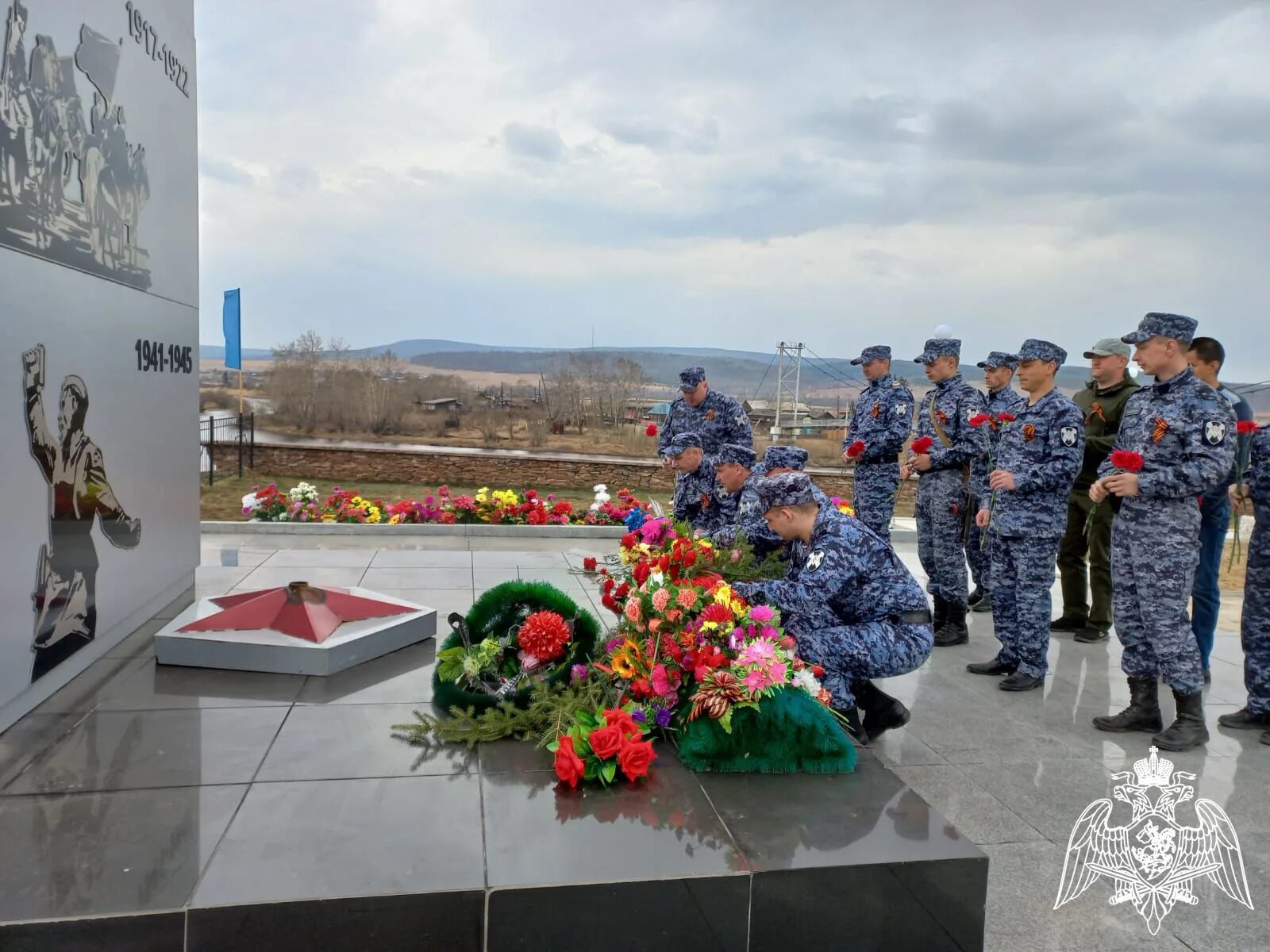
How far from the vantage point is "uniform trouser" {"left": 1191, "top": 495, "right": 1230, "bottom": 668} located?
A: 15.9 ft

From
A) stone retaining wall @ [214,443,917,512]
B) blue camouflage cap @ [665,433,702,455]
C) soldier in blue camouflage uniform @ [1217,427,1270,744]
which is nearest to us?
soldier in blue camouflage uniform @ [1217,427,1270,744]

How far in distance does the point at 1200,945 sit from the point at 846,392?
168ft

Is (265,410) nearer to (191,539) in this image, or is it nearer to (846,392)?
(191,539)

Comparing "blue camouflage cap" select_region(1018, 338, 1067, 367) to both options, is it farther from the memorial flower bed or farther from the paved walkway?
the memorial flower bed

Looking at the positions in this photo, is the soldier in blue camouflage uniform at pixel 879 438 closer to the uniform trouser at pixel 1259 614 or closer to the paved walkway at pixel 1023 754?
the paved walkway at pixel 1023 754

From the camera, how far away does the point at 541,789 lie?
2811 millimetres

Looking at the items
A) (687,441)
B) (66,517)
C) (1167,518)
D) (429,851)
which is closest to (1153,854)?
(1167,518)

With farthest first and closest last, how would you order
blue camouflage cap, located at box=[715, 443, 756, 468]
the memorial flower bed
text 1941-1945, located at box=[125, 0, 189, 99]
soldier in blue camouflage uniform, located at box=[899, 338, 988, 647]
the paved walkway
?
the memorial flower bed
soldier in blue camouflage uniform, located at box=[899, 338, 988, 647]
blue camouflage cap, located at box=[715, 443, 756, 468]
text 1941-1945, located at box=[125, 0, 189, 99]
the paved walkway

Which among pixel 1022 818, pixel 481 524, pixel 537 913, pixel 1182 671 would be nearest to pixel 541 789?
pixel 537 913

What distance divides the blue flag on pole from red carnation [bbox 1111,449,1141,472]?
11.2 m

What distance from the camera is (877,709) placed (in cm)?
380

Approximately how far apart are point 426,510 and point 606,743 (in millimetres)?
7027

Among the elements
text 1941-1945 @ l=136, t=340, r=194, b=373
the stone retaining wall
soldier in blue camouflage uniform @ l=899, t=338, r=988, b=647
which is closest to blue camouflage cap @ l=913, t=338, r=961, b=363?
soldier in blue camouflage uniform @ l=899, t=338, r=988, b=647

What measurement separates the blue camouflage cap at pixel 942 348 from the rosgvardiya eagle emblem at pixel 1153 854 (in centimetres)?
314
